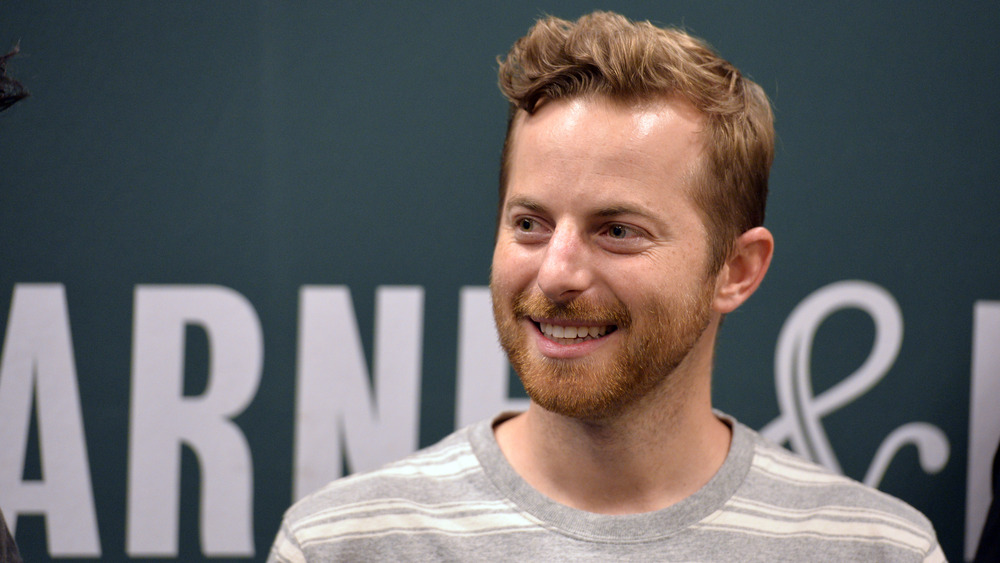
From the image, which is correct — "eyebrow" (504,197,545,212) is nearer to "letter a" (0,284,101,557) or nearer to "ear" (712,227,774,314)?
"ear" (712,227,774,314)

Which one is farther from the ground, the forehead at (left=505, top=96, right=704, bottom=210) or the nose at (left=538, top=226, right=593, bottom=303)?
the forehead at (left=505, top=96, right=704, bottom=210)

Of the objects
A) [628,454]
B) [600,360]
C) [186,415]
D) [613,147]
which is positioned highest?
[613,147]

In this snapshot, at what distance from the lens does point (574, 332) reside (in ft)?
3.67

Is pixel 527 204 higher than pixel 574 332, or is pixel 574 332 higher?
pixel 527 204

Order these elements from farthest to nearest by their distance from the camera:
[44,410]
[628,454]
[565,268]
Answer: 1. [44,410]
2. [628,454]
3. [565,268]

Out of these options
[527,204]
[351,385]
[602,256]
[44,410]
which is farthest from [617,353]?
[44,410]

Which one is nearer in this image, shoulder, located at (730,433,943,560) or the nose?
the nose

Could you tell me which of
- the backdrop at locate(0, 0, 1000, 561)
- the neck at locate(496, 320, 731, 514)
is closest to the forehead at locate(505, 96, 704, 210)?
the neck at locate(496, 320, 731, 514)

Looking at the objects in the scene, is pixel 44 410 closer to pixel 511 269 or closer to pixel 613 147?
pixel 511 269

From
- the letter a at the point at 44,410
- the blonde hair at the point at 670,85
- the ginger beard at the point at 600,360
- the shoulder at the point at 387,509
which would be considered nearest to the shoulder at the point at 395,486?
the shoulder at the point at 387,509

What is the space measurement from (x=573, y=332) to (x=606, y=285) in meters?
0.08

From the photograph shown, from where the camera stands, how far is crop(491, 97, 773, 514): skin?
3.59 feet

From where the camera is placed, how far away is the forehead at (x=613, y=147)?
3.59 ft

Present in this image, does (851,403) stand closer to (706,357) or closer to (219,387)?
(706,357)
